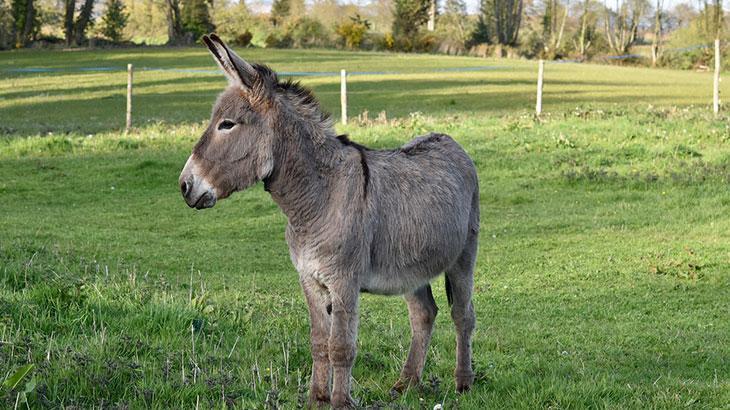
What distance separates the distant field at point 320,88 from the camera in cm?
3186

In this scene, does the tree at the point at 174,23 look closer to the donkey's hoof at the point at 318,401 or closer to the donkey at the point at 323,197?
the donkey at the point at 323,197

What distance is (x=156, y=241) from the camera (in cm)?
1293

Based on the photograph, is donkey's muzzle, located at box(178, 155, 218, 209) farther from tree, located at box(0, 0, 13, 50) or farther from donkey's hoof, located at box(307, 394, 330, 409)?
tree, located at box(0, 0, 13, 50)

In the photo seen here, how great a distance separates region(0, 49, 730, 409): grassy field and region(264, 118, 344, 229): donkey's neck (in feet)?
3.51

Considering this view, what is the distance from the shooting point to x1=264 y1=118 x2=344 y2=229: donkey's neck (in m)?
5.24

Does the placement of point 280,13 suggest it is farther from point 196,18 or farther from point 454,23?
point 454,23

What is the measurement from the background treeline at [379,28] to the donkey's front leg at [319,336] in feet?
211

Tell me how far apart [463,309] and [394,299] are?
415cm

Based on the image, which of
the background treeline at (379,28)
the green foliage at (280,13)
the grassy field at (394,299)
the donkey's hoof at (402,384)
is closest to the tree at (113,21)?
the background treeline at (379,28)

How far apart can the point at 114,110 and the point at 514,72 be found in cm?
2801

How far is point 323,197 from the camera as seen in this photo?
17.2 feet

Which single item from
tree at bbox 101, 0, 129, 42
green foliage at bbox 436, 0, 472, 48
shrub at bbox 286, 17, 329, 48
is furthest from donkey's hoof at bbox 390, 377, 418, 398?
green foliage at bbox 436, 0, 472, 48

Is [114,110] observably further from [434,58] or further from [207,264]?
[434,58]

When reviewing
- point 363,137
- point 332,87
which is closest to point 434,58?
point 332,87
